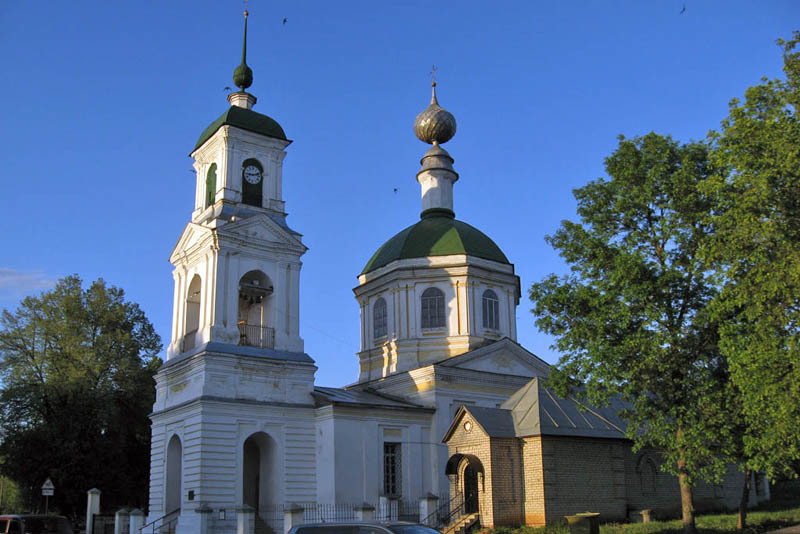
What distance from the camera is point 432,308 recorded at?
30266 mm

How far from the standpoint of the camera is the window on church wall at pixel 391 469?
84.4 feet

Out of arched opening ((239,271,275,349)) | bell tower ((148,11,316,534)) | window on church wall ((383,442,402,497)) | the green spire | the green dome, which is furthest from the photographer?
the green dome

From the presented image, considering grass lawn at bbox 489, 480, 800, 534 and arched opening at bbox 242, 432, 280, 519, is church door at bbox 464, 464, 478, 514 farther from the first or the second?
arched opening at bbox 242, 432, 280, 519

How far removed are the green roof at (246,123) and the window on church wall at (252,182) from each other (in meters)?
1.18

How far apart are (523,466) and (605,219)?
24.1 ft

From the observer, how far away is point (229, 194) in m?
26.1

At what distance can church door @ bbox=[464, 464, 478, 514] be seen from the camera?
69.6 ft

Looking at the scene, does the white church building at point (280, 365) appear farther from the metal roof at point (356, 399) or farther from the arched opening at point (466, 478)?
the arched opening at point (466, 478)

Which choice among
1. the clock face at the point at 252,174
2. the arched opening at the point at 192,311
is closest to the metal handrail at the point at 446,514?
the arched opening at the point at 192,311

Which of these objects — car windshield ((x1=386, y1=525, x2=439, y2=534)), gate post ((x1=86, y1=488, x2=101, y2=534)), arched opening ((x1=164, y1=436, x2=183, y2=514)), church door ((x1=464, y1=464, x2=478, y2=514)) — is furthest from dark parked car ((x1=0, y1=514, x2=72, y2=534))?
car windshield ((x1=386, y1=525, x2=439, y2=534))

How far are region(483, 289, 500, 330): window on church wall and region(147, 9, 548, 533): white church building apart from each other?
57 mm

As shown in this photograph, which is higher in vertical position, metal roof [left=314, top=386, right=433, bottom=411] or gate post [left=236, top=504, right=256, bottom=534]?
metal roof [left=314, top=386, right=433, bottom=411]

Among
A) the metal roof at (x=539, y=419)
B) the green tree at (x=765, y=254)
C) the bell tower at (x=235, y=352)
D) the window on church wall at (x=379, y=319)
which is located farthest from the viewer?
the window on church wall at (x=379, y=319)

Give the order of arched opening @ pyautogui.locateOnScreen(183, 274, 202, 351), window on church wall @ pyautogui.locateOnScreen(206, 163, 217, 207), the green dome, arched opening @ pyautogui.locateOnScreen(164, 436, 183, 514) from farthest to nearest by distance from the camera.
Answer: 1. the green dome
2. window on church wall @ pyautogui.locateOnScreen(206, 163, 217, 207)
3. arched opening @ pyautogui.locateOnScreen(183, 274, 202, 351)
4. arched opening @ pyautogui.locateOnScreen(164, 436, 183, 514)
